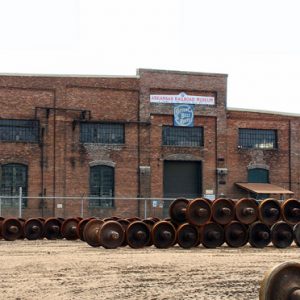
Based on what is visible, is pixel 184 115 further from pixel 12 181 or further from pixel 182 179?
pixel 12 181

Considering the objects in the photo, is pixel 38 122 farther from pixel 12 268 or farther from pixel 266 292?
pixel 266 292

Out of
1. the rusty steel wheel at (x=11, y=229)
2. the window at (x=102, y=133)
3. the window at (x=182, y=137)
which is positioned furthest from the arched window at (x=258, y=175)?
the rusty steel wheel at (x=11, y=229)

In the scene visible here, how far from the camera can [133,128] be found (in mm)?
36188

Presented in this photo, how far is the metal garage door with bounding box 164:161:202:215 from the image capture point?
120ft

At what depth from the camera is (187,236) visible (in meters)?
19.9

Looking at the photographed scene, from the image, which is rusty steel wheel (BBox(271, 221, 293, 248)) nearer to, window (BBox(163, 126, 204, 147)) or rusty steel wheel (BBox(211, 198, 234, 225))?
rusty steel wheel (BBox(211, 198, 234, 225))

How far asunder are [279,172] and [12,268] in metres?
27.4

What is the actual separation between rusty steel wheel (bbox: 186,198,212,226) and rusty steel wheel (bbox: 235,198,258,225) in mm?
1119

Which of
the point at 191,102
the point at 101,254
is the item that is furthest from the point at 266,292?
the point at 191,102

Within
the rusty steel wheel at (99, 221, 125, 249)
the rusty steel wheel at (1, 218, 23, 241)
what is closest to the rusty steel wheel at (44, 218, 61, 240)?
the rusty steel wheel at (1, 218, 23, 241)

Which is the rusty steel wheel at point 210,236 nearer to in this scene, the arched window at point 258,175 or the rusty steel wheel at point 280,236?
the rusty steel wheel at point 280,236

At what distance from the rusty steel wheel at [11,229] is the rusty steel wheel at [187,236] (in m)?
6.72

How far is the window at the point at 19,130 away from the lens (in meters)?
34.2

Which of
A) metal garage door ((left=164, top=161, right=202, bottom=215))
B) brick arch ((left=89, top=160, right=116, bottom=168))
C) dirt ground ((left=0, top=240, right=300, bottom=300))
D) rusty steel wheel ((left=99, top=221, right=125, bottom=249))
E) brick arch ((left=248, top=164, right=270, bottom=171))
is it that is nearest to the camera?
dirt ground ((left=0, top=240, right=300, bottom=300))
